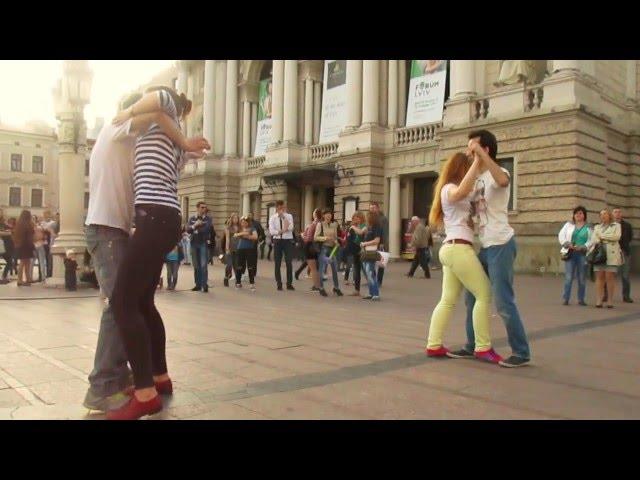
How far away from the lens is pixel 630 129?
2058cm

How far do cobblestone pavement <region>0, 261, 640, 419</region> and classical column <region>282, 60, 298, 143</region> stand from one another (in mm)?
23701

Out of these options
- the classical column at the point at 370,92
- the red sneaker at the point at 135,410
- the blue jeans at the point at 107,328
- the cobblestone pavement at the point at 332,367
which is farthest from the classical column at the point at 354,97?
the red sneaker at the point at 135,410

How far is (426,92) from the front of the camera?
24.3 m

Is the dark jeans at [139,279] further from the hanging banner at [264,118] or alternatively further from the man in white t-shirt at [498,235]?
the hanging banner at [264,118]

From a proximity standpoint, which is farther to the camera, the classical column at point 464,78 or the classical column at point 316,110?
the classical column at point 316,110

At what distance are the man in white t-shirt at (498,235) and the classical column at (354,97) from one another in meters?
22.6

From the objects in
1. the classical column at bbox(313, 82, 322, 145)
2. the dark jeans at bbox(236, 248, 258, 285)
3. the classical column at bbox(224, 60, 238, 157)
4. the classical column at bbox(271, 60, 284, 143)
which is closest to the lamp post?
the dark jeans at bbox(236, 248, 258, 285)

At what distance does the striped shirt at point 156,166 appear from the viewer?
3209 mm

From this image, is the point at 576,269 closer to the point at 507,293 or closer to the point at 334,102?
the point at 507,293

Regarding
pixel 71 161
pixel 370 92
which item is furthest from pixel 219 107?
pixel 71 161

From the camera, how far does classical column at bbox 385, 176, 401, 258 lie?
25.6m

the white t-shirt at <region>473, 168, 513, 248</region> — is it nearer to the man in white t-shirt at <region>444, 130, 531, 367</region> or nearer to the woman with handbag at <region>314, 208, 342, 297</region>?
the man in white t-shirt at <region>444, 130, 531, 367</region>
